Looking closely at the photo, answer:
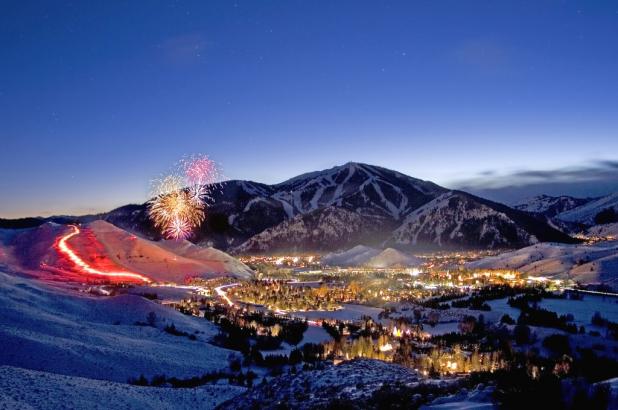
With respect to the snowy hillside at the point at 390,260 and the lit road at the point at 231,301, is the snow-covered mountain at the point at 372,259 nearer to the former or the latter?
the snowy hillside at the point at 390,260

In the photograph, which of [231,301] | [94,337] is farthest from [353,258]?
[94,337]

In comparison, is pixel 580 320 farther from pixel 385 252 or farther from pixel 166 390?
pixel 385 252

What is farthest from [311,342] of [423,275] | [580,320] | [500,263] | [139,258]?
[500,263]

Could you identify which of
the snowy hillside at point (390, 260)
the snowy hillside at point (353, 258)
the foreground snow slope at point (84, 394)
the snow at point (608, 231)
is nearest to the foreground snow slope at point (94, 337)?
the foreground snow slope at point (84, 394)

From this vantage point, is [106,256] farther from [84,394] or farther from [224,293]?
[84,394]

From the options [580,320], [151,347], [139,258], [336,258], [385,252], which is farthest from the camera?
[336,258]

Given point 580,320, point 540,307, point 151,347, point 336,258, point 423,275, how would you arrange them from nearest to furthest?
point 151,347
point 580,320
point 540,307
point 423,275
point 336,258

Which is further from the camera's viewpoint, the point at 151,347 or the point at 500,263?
the point at 500,263
